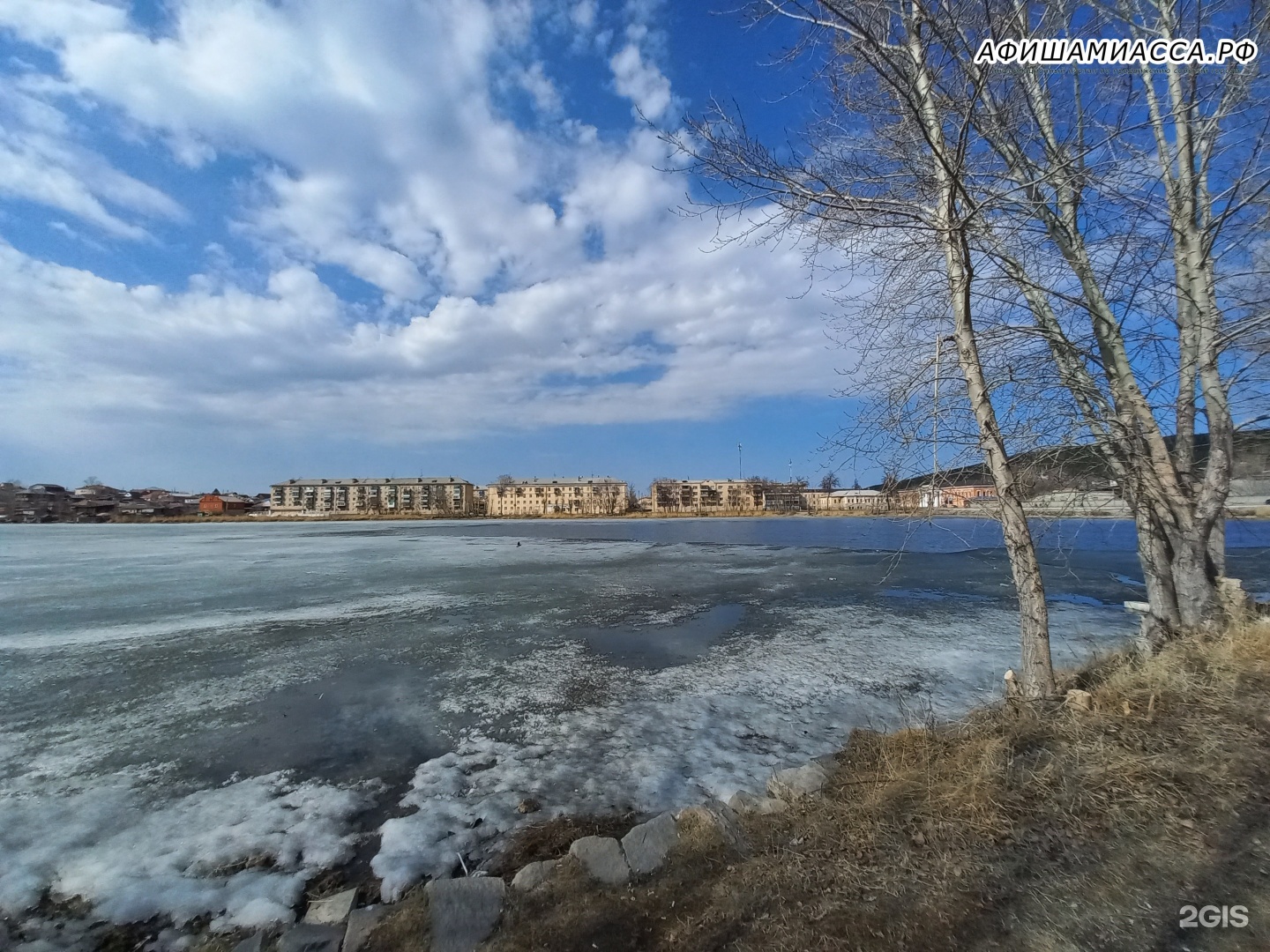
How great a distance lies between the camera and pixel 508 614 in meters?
11.3

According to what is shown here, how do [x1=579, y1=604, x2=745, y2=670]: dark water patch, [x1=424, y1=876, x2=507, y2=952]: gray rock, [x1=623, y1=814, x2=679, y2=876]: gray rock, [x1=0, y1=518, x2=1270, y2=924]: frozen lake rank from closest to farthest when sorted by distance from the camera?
[x1=424, y1=876, x2=507, y2=952]: gray rock
[x1=623, y1=814, x2=679, y2=876]: gray rock
[x1=0, y1=518, x2=1270, y2=924]: frozen lake
[x1=579, y1=604, x2=745, y2=670]: dark water patch

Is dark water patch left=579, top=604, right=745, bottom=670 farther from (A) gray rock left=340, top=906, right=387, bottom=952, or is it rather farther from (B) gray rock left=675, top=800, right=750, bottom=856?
(A) gray rock left=340, top=906, right=387, bottom=952

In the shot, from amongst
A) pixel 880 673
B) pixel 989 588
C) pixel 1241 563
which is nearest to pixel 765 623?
→ pixel 880 673

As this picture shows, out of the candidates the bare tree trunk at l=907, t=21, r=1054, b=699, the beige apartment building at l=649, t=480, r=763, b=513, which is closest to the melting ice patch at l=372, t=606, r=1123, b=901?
the bare tree trunk at l=907, t=21, r=1054, b=699

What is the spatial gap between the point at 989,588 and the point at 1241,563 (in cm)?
961

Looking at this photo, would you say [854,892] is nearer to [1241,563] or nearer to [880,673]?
[880,673]

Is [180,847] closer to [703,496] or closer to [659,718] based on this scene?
[659,718]

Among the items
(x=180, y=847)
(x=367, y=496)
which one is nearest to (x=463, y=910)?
(x=180, y=847)

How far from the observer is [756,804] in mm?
3623

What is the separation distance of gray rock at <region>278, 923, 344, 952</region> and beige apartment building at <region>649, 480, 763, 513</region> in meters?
120

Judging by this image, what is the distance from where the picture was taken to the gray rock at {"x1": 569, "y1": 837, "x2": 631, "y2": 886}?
2.87 metres

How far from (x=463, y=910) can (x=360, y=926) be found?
1.49 feet

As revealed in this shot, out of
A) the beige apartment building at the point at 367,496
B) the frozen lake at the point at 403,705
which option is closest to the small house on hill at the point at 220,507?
the beige apartment building at the point at 367,496

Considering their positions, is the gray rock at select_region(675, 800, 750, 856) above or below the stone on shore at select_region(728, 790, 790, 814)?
above
